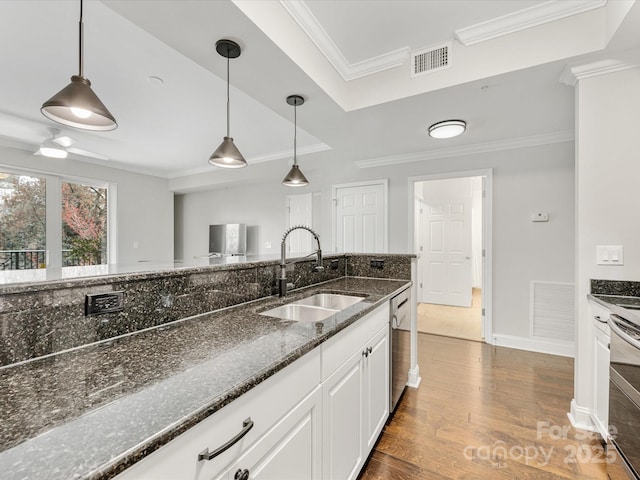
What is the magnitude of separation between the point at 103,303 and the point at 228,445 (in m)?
0.66

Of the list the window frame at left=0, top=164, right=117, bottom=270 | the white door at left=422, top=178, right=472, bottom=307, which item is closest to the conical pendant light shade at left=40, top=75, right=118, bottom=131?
the window frame at left=0, top=164, right=117, bottom=270

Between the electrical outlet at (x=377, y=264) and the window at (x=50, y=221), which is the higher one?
the window at (x=50, y=221)

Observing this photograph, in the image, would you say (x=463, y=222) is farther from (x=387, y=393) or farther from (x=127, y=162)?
(x=127, y=162)

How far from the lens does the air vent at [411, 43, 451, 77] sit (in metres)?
2.21

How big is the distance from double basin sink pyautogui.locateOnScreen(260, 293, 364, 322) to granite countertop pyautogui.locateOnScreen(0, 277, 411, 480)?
0.44 m

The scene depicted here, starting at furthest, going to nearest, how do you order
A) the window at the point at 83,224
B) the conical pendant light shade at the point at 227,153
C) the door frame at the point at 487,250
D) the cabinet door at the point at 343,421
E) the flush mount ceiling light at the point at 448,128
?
1. the window at the point at 83,224
2. the door frame at the point at 487,250
3. the flush mount ceiling light at the point at 448,128
4. the conical pendant light shade at the point at 227,153
5. the cabinet door at the point at 343,421

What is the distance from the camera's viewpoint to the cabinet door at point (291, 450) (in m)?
0.79

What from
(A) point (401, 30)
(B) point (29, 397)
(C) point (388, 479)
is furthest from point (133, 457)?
(A) point (401, 30)

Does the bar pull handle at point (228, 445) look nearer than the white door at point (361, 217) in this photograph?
Yes

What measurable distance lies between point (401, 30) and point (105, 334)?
2.48m

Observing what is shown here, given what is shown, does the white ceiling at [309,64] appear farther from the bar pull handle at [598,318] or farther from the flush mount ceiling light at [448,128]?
the bar pull handle at [598,318]

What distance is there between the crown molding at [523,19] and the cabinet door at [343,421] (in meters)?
2.28

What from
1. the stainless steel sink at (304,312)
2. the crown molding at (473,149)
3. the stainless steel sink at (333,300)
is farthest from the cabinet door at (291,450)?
the crown molding at (473,149)

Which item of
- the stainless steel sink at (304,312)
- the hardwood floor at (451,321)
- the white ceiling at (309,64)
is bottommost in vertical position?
the hardwood floor at (451,321)
